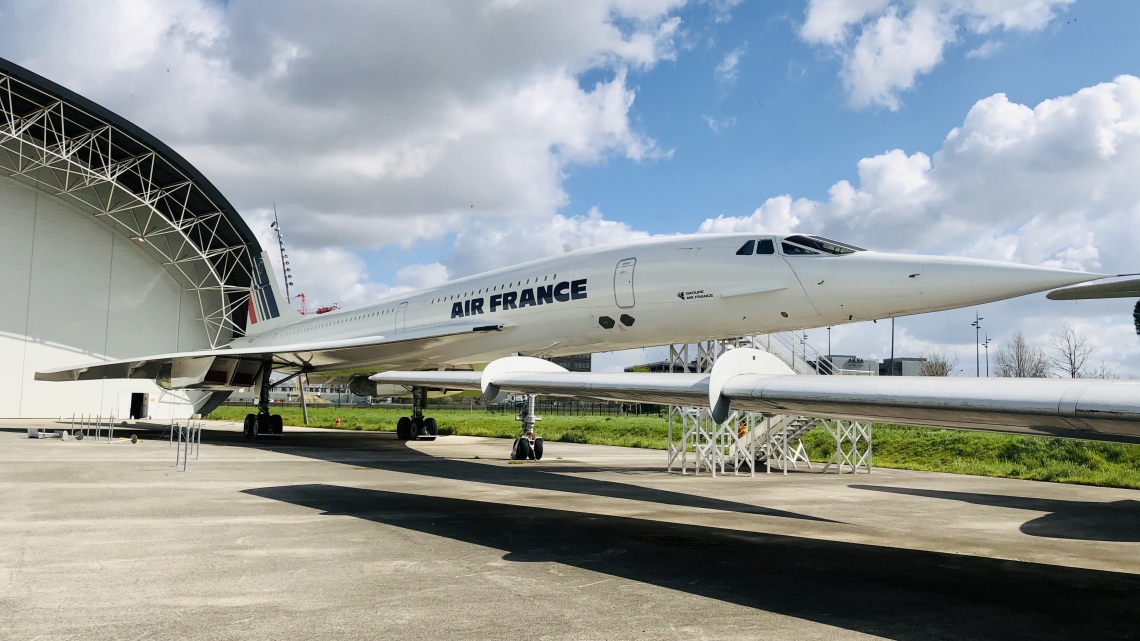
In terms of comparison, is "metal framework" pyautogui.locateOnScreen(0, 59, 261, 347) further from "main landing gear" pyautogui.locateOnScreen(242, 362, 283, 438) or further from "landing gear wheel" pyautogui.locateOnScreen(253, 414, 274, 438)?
"landing gear wheel" pyautogui.locateOnScreen(253, 414, 274, 438)

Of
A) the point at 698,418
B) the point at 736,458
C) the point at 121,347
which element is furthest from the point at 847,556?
the point at 121,347

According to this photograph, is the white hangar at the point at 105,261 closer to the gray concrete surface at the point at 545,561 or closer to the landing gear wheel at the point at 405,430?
the landing gear wheel at the point at 405,430

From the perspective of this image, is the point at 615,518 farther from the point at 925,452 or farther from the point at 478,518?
the point at 925,452

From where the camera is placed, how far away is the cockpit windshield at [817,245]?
35.3 feet

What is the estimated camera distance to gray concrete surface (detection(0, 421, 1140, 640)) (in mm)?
4324

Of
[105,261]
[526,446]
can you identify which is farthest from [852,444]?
[105,261]

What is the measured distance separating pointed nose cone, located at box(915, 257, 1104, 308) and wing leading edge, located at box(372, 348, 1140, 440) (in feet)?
12.6

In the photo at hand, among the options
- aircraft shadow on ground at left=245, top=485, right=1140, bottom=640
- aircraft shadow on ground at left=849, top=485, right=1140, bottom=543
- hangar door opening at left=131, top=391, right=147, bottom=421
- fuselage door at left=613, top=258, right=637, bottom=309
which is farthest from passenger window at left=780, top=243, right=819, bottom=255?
hangar door opening at left=131, top=391, right=147, bottom=421

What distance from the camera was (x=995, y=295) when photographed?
8672mm

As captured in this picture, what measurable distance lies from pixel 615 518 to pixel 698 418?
6284 millimetres

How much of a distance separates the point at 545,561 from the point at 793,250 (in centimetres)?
673

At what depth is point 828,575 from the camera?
18.7ft

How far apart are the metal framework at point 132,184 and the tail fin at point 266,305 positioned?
18.2 feet

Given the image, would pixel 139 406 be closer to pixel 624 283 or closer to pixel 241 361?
pixel 241 361
